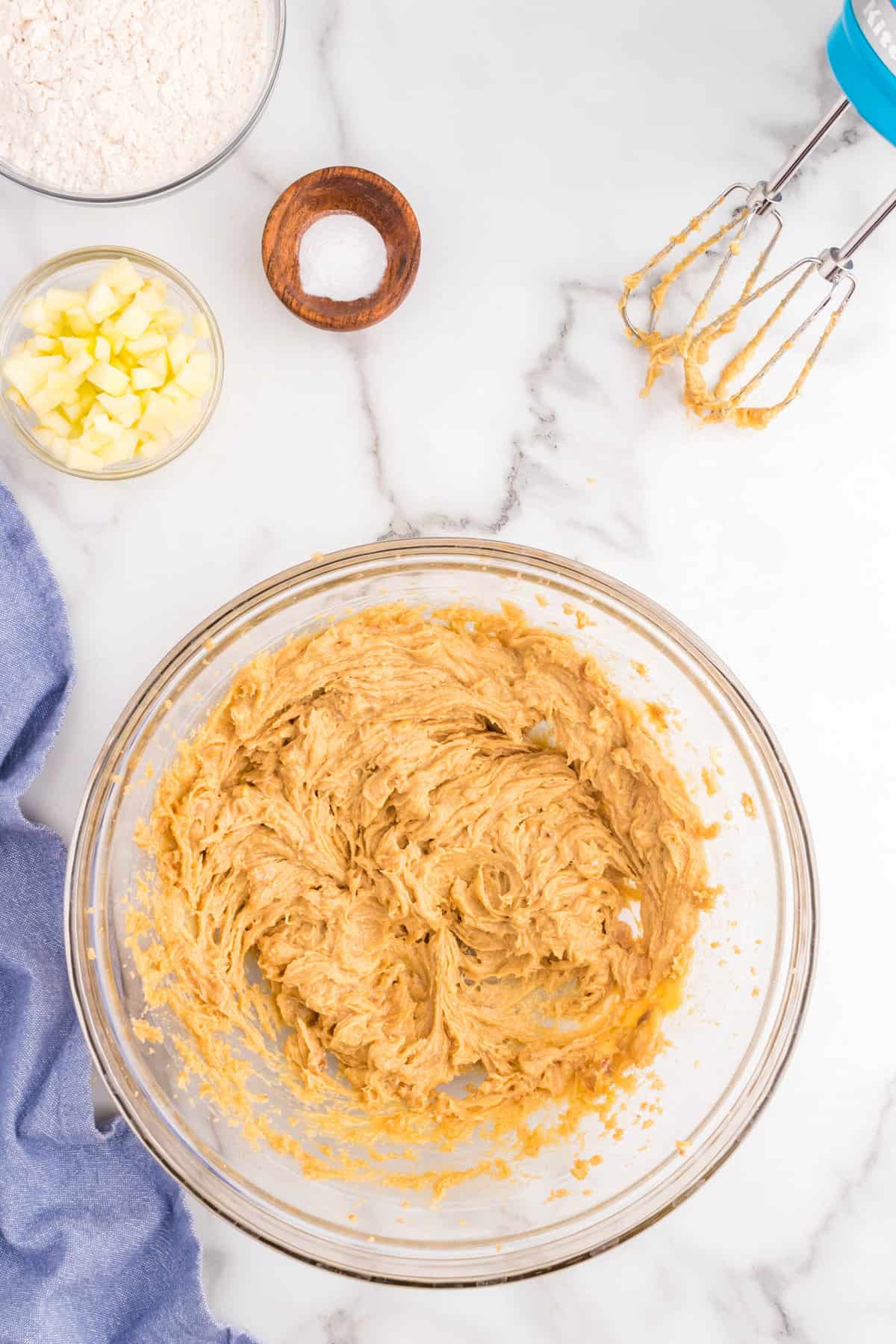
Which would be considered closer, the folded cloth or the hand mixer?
the hand mixer

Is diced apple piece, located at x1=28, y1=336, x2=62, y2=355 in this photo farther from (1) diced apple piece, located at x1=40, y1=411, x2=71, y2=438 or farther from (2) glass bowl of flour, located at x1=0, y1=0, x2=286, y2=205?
(2) glass bowl of flour, located at x1=0, y1=0, x2=286, y2=205

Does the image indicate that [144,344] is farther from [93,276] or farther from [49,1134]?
[49,1134]

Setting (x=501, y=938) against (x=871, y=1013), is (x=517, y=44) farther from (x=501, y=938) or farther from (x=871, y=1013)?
(x=871, y=1013)

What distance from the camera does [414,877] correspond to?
76.8 inches

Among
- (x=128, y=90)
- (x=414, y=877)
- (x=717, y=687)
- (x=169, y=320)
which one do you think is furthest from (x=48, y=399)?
(x=717, y=687)

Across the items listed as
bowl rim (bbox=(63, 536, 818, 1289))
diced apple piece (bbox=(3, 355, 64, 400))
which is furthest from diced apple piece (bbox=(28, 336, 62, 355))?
bowl rim (bbox=(63, 536, 818, 1289))

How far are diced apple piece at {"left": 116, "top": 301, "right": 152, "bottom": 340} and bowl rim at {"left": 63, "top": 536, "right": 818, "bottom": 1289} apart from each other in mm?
510

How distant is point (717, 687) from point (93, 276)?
1.42m

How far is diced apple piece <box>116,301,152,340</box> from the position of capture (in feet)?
6.17

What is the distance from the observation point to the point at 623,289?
206cm

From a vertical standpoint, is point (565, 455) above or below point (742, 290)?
below

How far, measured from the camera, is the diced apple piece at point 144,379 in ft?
6.20

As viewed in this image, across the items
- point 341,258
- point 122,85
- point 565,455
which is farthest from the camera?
point 565,455

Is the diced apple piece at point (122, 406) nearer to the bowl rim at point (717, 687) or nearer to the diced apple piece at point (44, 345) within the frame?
the diced apple piece at point (44, 345)
